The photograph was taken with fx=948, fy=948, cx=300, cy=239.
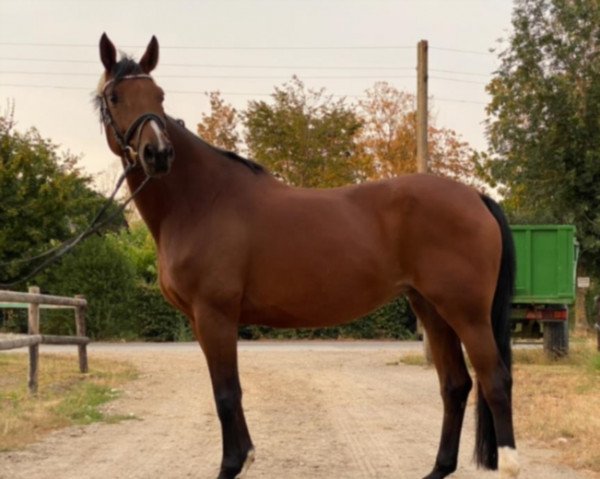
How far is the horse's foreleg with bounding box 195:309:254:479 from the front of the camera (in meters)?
5.53

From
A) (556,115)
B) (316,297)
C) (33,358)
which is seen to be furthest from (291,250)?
(556,115)

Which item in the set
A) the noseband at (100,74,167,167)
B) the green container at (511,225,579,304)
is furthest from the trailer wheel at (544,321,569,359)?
the noseband at (100,74,167,167)

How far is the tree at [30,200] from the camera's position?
26.6m

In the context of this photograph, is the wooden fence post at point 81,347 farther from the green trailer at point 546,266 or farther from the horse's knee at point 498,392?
the horse's knee at point 498,392

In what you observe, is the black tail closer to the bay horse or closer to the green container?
the bay horse

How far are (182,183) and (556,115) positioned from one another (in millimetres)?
28011

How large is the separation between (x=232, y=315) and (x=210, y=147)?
3.85ft

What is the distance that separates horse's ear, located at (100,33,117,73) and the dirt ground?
8.58 feet

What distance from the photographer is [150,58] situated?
5969mm

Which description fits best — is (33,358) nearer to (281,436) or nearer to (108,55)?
(281,436)

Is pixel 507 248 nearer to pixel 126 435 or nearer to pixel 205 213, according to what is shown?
pixel 205 213

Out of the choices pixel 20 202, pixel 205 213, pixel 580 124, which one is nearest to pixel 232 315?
pixel 205 213

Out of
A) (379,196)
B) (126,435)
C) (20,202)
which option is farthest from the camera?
(20,202)

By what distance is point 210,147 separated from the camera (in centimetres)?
609
